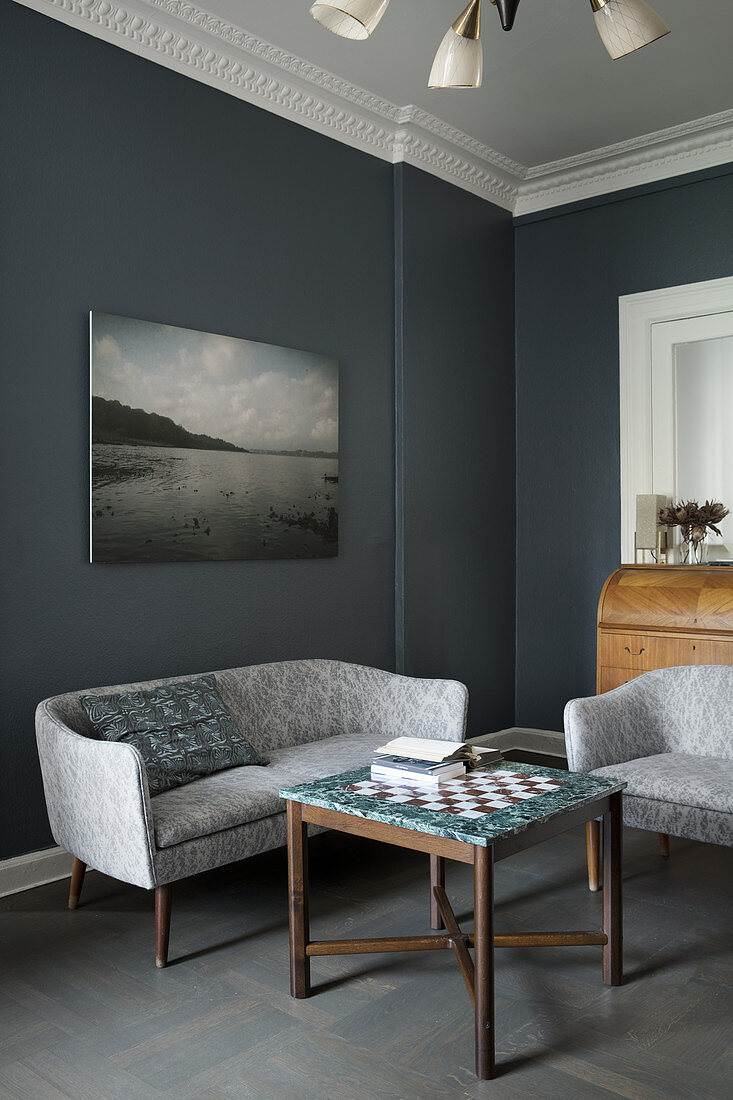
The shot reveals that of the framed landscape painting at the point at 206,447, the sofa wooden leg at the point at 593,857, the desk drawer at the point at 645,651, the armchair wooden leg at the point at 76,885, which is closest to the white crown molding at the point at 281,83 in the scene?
the framed landscape painting at the point at 206,447

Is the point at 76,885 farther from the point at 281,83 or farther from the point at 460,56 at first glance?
the point at 281,83

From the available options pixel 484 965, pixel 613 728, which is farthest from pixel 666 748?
pixel 484 965

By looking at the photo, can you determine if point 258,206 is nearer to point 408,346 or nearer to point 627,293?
point 408,346

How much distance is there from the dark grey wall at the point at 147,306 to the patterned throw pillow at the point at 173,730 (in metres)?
0.37

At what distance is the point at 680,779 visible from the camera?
3.21 m

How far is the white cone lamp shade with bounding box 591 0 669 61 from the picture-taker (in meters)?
2.71

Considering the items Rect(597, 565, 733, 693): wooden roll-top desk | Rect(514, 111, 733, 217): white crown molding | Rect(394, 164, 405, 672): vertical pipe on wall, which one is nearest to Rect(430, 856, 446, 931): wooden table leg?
Rect(597, 565, 733, 693): wooden roll-top desk

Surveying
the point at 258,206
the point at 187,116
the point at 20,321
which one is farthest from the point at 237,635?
the point at 187,116

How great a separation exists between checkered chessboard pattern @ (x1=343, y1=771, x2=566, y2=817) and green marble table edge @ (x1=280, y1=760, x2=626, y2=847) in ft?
0.09

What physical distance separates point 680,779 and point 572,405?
2.93 metres

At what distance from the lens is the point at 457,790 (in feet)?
8.57

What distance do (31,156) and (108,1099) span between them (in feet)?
10.1

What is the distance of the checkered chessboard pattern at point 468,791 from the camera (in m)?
2.45

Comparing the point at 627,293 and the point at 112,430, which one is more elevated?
the point at 627,293
